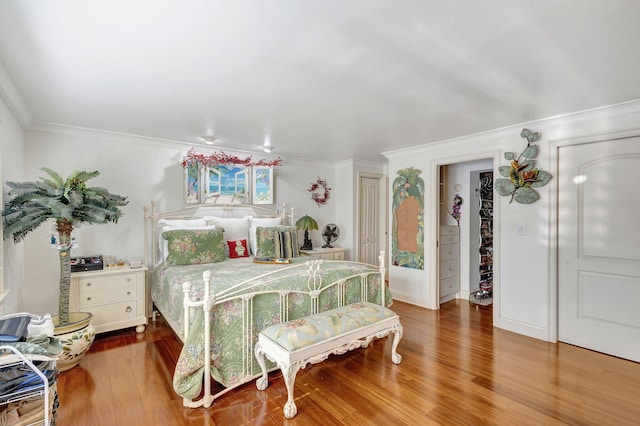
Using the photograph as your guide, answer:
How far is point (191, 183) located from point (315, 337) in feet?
9.89

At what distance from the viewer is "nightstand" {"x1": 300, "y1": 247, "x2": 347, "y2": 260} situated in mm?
4914

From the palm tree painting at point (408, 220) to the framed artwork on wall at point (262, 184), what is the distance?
1.99m

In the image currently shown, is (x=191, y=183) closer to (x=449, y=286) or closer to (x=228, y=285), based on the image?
(x=228, y=285)

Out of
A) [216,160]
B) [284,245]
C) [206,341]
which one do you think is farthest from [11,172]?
[284,245]

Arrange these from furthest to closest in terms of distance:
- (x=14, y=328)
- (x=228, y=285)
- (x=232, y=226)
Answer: (x=232, y=226) < (x=228, y=285) < (x=14, y=328)

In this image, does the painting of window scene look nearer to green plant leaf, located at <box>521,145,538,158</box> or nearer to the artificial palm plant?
the artificial palm plant

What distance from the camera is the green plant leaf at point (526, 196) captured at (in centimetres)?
337

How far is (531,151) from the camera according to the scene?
11.0ft

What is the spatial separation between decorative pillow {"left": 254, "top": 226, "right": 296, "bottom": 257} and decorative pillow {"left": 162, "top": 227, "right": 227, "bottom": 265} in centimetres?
46

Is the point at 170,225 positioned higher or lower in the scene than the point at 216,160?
lower

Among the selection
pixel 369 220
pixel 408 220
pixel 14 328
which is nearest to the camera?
pixel 14 328

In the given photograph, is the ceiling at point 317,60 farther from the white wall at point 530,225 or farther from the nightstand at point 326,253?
the nightstand at point 326,253

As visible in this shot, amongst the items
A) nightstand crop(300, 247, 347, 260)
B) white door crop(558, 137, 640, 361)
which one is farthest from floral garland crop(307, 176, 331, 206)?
white door crop(558, 137, 640, 361)

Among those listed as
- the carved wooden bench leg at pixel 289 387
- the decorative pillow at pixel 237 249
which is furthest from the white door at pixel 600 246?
the decorative pillow at pixel 237 249
